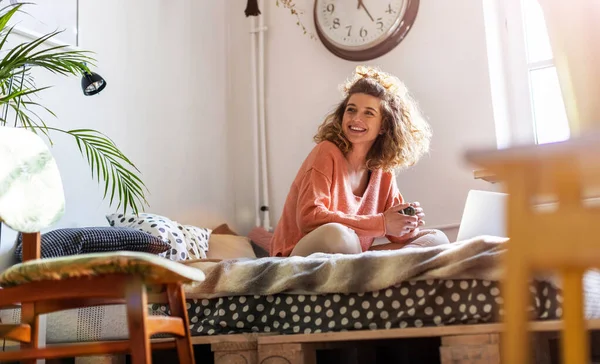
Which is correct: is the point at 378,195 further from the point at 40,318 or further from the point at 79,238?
the point at 40,318

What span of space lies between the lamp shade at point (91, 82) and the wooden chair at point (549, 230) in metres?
1.90

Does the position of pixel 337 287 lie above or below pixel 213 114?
below

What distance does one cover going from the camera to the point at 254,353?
1831 millimetres

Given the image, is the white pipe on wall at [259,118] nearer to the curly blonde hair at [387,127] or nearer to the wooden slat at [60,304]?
the curly blonde hair at [387,127]

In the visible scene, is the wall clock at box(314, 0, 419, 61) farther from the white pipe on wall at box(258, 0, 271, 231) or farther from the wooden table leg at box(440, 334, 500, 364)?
the wooden table leg at box(440, 334, 500, 364)

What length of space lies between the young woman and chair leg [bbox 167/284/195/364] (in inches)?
30.2

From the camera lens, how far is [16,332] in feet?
4.71

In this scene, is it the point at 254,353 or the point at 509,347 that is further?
the point at 254,353

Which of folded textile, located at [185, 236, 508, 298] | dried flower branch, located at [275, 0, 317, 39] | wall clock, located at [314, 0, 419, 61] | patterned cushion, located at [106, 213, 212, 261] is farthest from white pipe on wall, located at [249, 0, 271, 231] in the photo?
folded textile, located at [185, 236, 508, 298]

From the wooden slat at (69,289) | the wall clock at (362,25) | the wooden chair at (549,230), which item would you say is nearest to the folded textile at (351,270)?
the wooden slat at (69,289)

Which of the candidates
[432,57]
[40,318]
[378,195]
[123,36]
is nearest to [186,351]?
[40,318]

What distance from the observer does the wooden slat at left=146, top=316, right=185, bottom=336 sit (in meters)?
1.30

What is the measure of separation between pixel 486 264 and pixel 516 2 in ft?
6.40

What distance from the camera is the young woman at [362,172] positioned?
2.36 meters
